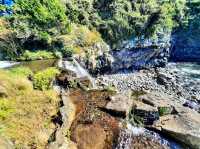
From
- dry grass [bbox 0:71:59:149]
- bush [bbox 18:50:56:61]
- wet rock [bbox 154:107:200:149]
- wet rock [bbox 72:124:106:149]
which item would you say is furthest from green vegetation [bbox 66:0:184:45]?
wet rock [bbox 72:124:106:149]

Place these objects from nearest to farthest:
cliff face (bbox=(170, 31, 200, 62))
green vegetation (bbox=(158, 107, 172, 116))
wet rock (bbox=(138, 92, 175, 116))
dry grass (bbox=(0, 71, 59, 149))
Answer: dry grass (bbox=(0, 71, 59, 149))
green vegetation (bbox=(158, 107, 172, 116))
wet rock (bbox=(138, 92, 175, 116))
cliff face (bbox=(170, 31, 200, 62))

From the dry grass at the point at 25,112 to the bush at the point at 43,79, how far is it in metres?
0.68

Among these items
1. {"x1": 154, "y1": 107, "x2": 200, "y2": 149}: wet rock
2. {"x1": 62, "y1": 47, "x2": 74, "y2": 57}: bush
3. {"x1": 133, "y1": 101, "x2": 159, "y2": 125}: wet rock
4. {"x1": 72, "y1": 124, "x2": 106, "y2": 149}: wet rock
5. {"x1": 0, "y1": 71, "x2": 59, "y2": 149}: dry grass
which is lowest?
{"x1": 154, "y1": 107, "x2": 200, "y2": 149}: wet rock

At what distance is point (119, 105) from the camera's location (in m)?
20.2

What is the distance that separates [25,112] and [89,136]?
144 inches

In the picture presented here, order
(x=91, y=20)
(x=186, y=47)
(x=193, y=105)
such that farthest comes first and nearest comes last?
(x=186, y=47)
(x=91, y=20)
(x=193, y=105)

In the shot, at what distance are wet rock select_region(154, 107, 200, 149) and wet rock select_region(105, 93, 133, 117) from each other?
204cm

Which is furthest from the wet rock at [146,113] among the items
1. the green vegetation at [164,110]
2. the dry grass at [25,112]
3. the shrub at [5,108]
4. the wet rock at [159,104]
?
the shrub at [5,108]

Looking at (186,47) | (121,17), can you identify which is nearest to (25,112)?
(121,17)

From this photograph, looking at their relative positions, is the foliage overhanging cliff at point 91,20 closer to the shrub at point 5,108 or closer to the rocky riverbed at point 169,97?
the rocky riverbed at point 169,97

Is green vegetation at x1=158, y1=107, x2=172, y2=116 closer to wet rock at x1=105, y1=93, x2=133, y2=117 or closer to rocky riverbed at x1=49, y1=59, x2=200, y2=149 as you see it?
rocky riverbed at x1=49, y1=59, x2=200, y2=149

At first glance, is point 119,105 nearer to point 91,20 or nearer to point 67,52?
point 67,52

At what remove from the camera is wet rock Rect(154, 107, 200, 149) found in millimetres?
17828

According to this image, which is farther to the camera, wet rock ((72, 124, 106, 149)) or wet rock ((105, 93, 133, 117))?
wet rock ((105, 93, 133, 117))
